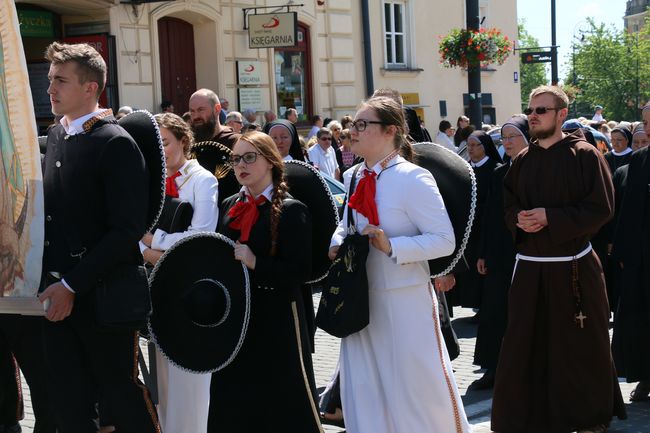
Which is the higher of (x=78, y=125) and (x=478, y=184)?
(x=78, y=125)

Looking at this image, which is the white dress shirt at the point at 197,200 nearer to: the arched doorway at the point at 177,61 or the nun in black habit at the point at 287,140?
the nun in black habit at the point at 287,140

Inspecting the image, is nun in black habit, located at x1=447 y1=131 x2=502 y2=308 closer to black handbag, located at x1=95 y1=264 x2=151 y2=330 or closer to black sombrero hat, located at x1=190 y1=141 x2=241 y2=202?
black sombrero hat, located at x1=190 y1=141 x2=241 y2=202

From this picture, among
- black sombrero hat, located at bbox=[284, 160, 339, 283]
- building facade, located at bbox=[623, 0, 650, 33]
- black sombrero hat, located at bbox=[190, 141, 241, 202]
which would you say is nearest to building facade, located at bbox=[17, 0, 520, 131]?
black sombrero hat, located at bbox=[190, 141, 241, 202]

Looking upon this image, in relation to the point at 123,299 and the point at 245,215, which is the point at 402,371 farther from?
the point at 123,299

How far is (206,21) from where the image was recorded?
2167 centimetres

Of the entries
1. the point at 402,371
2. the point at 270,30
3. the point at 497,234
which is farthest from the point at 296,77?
the point at 402,371

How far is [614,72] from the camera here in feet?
182

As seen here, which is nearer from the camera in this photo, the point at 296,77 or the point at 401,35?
the point at 296,77

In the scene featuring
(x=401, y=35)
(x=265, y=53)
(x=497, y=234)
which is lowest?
(x=497, y=234)

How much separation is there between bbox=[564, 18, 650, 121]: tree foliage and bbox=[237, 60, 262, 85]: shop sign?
34031 millimetres

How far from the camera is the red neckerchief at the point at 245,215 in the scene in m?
5.69

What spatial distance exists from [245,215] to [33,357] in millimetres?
1509

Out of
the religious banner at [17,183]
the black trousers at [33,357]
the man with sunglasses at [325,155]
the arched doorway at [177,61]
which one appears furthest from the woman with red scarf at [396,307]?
the arched doorway at [177,61]

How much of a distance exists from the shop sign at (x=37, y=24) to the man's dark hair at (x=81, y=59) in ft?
45.2
